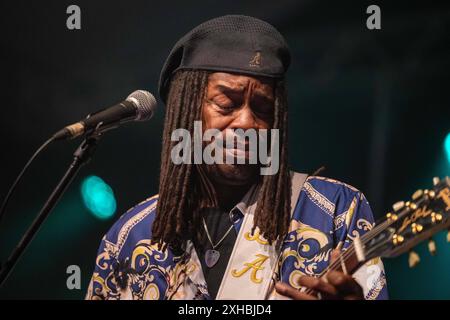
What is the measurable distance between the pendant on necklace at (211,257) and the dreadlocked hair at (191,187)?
0.08m

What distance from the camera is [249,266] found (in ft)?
8.29

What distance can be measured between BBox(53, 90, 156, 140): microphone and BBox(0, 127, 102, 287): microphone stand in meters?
0.03

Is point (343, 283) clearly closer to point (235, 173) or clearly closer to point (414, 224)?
point (414, 224)

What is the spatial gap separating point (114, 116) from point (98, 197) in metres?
1.33

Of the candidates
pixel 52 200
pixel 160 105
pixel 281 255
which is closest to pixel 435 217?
pixel 281 255

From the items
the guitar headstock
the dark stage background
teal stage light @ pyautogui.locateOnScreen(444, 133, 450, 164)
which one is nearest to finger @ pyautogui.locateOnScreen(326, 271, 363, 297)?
the guitar headstock

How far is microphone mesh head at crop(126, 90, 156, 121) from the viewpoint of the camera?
244cm

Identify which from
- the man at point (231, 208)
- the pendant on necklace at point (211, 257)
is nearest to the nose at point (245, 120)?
the man at point (231, 208)

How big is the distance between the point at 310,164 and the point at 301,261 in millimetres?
1095

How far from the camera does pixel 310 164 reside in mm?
3541

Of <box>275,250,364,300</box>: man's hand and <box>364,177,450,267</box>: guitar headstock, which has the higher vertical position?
<box>364,177,450,267</box>: guitar headstock

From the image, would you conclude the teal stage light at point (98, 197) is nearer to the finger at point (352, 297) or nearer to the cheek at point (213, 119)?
the cheek at point (213, 119)

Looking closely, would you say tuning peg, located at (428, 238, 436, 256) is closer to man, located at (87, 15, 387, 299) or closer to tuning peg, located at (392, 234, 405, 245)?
tuning peg, located at (392, 234, 405, 245)
